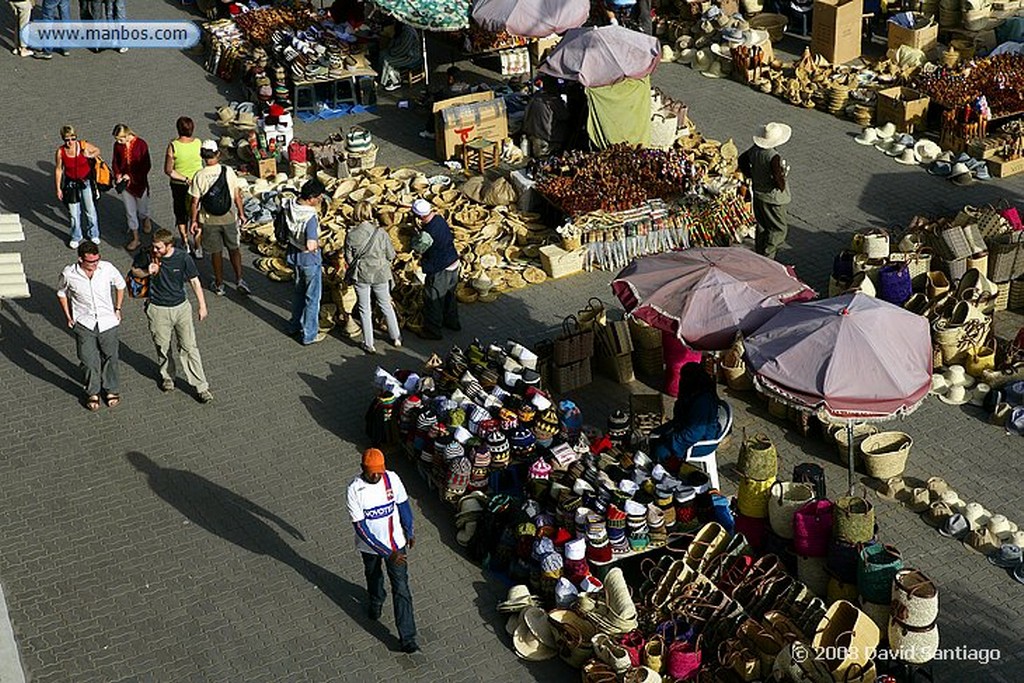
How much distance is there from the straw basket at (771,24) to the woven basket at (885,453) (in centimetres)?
1100

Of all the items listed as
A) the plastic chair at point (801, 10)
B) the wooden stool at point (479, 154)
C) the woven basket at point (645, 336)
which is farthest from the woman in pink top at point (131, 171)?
the plastic chair at point (801, 10)

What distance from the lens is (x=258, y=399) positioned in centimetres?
1423

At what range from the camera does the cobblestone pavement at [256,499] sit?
11.0 m

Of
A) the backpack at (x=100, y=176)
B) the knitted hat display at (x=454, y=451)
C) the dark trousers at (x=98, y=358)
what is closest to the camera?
the knitted hat display at (x=454, y=451)

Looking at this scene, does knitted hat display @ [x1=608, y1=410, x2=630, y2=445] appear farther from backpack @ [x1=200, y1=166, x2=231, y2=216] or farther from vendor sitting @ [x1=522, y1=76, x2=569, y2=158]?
vendor sitting @ [x1=522, y1=76, x2=569, y2=158]

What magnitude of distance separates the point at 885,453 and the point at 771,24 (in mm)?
11558

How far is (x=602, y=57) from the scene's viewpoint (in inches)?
703

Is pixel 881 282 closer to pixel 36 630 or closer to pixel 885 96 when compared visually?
pixel 885 96

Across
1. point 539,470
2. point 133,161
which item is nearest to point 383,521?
point 539,470

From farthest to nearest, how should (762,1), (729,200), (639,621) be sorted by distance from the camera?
(762,1), (729,200), (639,621)

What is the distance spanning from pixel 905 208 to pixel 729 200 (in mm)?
2408

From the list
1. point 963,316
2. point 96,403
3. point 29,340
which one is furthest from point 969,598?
point 29,340

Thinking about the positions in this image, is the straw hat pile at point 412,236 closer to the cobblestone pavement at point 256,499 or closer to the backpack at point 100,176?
the cobblestone pavement at point 256,499

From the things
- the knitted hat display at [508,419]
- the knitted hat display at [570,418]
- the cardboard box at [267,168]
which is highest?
the knitted hat display at [508,419]
